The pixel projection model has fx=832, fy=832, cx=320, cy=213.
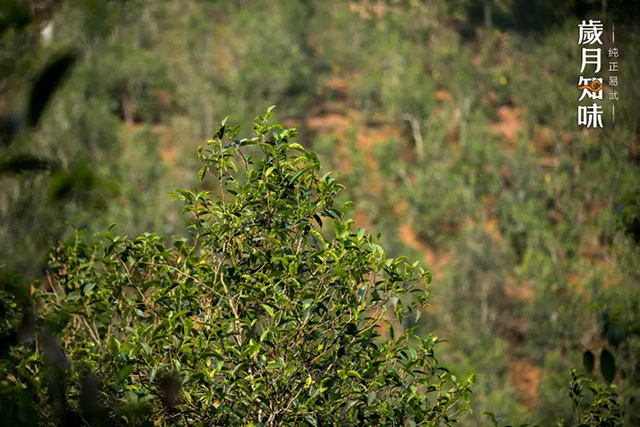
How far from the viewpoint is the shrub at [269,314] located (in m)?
3.63

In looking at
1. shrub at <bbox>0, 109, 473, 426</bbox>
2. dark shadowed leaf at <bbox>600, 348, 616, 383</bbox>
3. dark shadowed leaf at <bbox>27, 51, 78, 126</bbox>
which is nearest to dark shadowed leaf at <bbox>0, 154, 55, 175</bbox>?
dark shadowed leaf at <bbox>27, 51, 78, 126</bbox>

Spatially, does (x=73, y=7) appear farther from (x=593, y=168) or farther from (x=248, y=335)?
(x=593, y=168)

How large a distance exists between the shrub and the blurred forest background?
12.4 metres

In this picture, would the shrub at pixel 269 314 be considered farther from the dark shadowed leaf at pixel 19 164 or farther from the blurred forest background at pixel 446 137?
the blurred forest background at pixel 446 137

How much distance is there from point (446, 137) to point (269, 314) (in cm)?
3197

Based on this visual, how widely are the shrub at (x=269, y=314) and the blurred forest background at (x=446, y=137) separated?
12.4m

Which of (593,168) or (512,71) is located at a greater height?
(512,71)

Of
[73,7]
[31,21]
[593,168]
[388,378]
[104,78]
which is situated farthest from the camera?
[104,78]

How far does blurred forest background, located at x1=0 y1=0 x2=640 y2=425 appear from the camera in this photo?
23719mm

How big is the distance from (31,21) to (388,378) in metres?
2.89

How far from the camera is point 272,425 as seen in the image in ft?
11.9

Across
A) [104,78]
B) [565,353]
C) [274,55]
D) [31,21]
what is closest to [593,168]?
[565,353]

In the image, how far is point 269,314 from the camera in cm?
372

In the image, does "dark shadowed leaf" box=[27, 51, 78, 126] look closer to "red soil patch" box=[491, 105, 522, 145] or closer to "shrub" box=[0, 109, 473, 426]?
"shrub" box=[0, 109, 473, 426]
